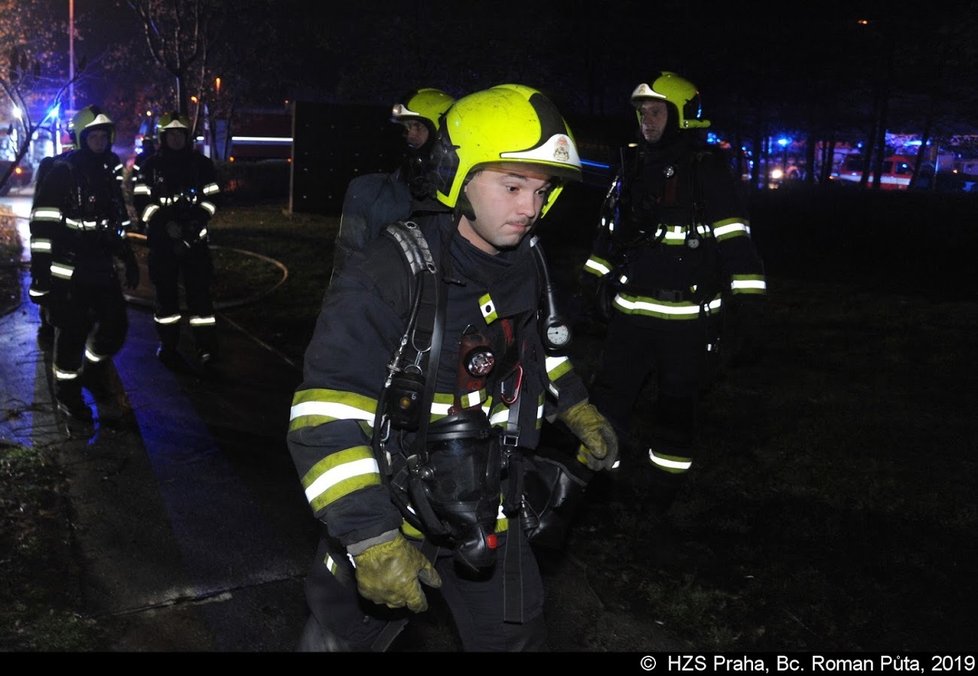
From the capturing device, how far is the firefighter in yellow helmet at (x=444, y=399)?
2445mm

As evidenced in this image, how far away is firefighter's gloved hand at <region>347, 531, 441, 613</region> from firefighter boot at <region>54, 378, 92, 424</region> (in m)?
4.85

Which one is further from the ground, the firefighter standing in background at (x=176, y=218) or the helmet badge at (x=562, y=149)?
the helmet badge at (x=562, y=149)

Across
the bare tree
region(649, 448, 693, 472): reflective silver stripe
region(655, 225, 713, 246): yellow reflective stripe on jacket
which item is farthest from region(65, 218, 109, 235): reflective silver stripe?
the bare tree

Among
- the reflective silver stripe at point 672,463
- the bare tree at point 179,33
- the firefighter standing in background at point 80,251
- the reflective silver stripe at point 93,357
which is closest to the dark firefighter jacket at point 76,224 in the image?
the firefighter standing in background at point 80,251

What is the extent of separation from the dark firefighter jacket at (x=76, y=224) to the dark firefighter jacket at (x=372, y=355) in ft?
14.5

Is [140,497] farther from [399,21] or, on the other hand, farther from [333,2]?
[333,2]

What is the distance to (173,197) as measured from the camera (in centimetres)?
759

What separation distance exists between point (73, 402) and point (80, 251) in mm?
1088

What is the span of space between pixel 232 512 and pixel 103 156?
314 centimetres

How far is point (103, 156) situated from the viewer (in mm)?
6777

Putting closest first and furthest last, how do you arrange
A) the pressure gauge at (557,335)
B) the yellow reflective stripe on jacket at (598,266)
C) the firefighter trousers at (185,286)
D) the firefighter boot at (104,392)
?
the pressure gauge at (557,335)
the yellow reflective stripe on jacket at (598,266)
the firefighter boot at (104,392)
the firefighter trousers at (185,286)

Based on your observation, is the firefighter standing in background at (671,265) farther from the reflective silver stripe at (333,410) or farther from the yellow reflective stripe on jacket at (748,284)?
the reflective silver stripe at (333,410)

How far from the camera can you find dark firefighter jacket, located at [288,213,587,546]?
2418 mm

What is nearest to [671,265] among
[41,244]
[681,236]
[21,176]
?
[681,236]
